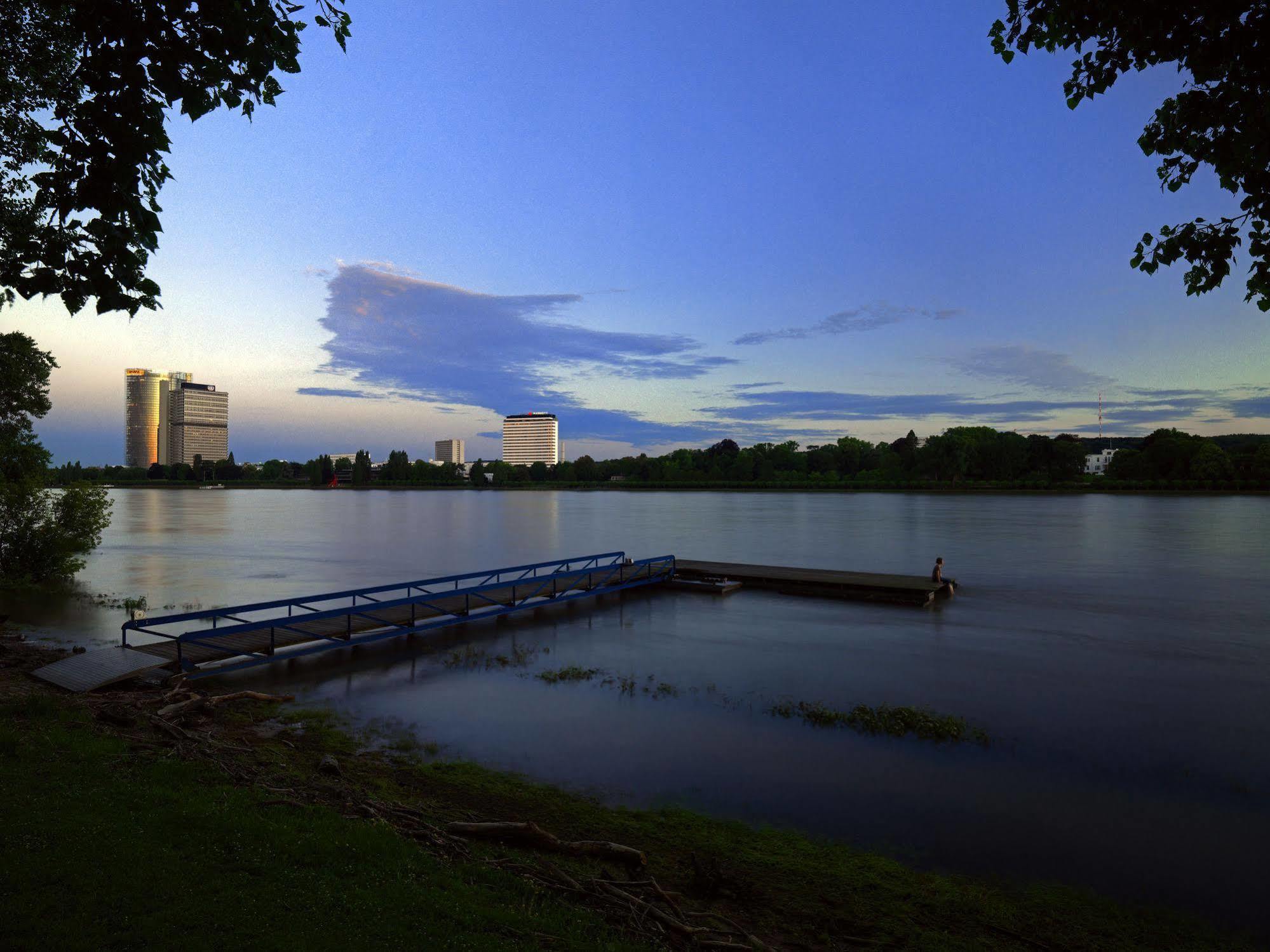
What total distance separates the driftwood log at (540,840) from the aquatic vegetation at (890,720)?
21.9ft

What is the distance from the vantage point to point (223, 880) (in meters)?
5.49

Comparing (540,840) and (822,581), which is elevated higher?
(540,840)

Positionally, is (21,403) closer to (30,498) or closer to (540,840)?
(30,498)

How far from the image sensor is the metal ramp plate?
41.4 feet

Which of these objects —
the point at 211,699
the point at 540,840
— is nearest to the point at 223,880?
the point at 540,840

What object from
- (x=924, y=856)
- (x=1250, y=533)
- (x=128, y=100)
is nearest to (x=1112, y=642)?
(x=924, y=856)

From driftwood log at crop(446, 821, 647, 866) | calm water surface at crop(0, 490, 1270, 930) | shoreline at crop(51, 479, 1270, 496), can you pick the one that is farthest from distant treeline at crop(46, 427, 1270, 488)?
driftwood log at crop(446, 821, 647, 866)

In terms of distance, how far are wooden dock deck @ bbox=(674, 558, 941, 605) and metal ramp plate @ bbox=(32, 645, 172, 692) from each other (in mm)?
20970

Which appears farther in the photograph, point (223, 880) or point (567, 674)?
point (567, 674)

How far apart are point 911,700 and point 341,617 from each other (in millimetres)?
15036

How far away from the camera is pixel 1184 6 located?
234 inches

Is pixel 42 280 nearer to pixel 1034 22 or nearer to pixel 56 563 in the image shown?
pixel 1034 22

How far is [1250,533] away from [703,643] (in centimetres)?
6346

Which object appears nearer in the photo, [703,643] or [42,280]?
[42,280]
